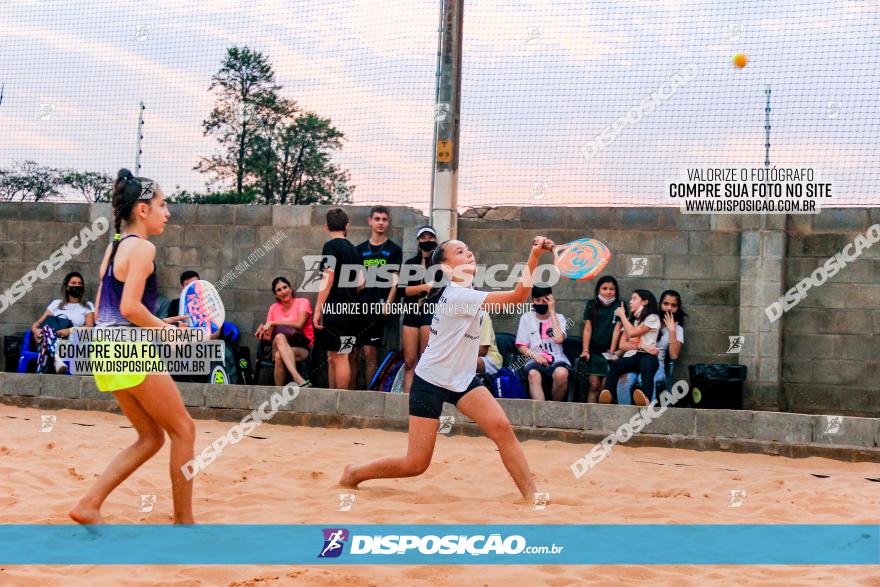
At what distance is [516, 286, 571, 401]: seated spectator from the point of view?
9.13m

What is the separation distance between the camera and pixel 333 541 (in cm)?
470

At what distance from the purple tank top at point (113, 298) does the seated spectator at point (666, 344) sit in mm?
5332

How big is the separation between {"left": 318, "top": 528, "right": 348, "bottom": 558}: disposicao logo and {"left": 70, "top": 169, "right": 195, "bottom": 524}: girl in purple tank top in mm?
770

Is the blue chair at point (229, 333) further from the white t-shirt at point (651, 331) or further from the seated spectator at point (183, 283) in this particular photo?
the white t-shirt at point (651, 331)

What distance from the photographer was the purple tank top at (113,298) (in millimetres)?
4801

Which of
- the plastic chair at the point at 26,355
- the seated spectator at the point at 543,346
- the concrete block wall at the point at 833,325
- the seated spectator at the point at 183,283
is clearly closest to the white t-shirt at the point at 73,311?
the plastic chair at the point at 26,355

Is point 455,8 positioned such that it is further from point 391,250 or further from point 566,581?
point 566,581

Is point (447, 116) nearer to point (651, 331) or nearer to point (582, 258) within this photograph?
point (582, 258)

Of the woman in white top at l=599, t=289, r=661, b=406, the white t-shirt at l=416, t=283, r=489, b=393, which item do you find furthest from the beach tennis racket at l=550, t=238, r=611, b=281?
the white t-shirt at l=416, t=283, r=489, b=393

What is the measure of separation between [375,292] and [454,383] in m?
4.25

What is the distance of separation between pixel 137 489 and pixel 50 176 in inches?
283

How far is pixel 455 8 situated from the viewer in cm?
1015

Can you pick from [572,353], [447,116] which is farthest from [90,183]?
[572,353]

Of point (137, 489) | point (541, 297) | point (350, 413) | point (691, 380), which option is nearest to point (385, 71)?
point (541, 297)
